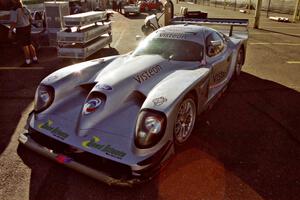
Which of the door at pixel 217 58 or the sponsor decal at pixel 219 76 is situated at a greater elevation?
the door at pixel 217 58

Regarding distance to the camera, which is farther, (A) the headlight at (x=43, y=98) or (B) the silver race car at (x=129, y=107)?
(A) the headlight at (x=43, y=98)

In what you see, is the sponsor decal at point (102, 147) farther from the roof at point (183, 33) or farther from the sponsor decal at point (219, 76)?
the roof at point (183, 33)

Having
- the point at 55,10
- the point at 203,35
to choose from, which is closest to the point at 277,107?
the point at 203,35

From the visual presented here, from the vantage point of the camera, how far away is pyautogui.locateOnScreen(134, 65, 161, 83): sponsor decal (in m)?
4.03

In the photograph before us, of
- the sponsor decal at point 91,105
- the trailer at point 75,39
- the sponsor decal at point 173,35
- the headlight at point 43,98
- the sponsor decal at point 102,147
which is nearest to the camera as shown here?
the sponsor decal at point 102,147

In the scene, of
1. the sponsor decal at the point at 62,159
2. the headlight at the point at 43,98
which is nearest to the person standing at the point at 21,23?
the headlight at the point at 43,98

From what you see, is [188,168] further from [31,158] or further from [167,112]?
[31,158]

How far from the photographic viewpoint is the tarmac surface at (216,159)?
3.23 metres

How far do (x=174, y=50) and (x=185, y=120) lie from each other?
153 centimetres

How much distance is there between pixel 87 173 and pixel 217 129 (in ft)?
8.16

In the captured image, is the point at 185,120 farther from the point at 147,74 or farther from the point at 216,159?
the point at 147,74

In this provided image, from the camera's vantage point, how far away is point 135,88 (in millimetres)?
3877

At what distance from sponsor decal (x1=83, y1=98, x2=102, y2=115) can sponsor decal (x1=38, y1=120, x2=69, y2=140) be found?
37 cm

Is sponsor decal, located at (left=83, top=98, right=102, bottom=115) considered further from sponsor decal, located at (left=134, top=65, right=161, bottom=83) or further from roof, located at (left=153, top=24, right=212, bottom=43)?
roof, located at (left=153, top=24, right=212, bottom=43)
